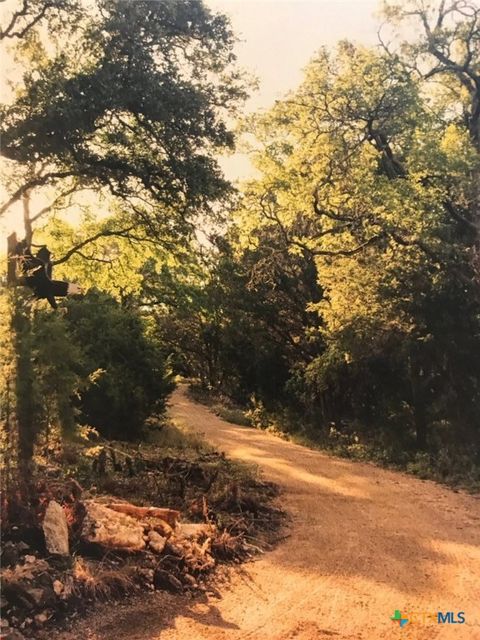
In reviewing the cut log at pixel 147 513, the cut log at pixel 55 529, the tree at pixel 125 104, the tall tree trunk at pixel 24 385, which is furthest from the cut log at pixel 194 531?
the tree at pixel 125 104

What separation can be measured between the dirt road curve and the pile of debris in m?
0.38

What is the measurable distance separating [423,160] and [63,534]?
35.3 ft

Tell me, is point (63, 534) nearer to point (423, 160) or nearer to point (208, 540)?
point (208, 540)

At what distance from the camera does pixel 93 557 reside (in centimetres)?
599

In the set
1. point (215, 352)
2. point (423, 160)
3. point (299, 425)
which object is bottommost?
point (299, 425)

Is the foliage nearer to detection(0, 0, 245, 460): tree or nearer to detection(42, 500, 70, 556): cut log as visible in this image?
detection(0, 0, 245, 460): tree

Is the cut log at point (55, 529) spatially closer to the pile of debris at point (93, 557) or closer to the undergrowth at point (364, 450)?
the pile of debris at point (93, 557)

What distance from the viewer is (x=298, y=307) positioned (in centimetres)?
2306

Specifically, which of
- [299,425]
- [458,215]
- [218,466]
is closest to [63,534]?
[218,466]

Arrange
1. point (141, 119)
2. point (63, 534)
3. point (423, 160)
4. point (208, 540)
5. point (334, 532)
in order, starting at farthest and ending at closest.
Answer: point (423, 160)
point (141, 119)
point (334, 532)
point (208, 540)
point (63, 534)

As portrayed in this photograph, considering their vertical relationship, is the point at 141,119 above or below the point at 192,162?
above

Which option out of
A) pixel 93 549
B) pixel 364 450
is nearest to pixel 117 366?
pixel 364 450

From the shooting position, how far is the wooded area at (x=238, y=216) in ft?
28.3

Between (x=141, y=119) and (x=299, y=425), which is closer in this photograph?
(x=141, y=119)
